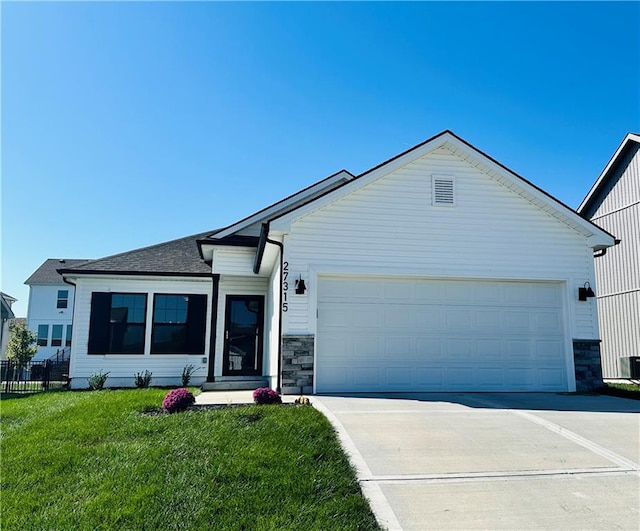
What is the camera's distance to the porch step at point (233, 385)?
12.1 meters

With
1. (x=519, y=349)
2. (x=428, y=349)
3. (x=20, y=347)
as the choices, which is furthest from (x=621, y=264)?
(x=20, y=347)

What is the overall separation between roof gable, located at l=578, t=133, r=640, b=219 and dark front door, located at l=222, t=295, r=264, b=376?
15.1m

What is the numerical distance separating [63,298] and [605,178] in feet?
99.9

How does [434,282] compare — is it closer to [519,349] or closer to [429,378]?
[429,378]

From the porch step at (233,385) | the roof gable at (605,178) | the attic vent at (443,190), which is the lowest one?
the porch step at (233,385)

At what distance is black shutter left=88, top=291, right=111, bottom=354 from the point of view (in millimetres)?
13383

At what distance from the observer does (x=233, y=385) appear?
12.3 metres

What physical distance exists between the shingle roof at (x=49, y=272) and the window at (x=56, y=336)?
2862 millimetres

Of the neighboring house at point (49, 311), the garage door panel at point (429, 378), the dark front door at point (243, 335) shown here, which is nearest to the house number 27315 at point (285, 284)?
the garage door panel at point (429, 378)

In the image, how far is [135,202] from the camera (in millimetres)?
15281

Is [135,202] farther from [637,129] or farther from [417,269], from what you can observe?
[637,129]

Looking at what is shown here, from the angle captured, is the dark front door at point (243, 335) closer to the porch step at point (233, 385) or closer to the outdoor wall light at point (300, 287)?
the porch step at point (233, 385)

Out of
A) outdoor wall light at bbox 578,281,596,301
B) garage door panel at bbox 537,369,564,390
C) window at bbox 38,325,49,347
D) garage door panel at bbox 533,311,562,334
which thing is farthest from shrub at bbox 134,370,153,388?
window at bbox 38,325,49,347

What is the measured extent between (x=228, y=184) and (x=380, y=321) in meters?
7.52
